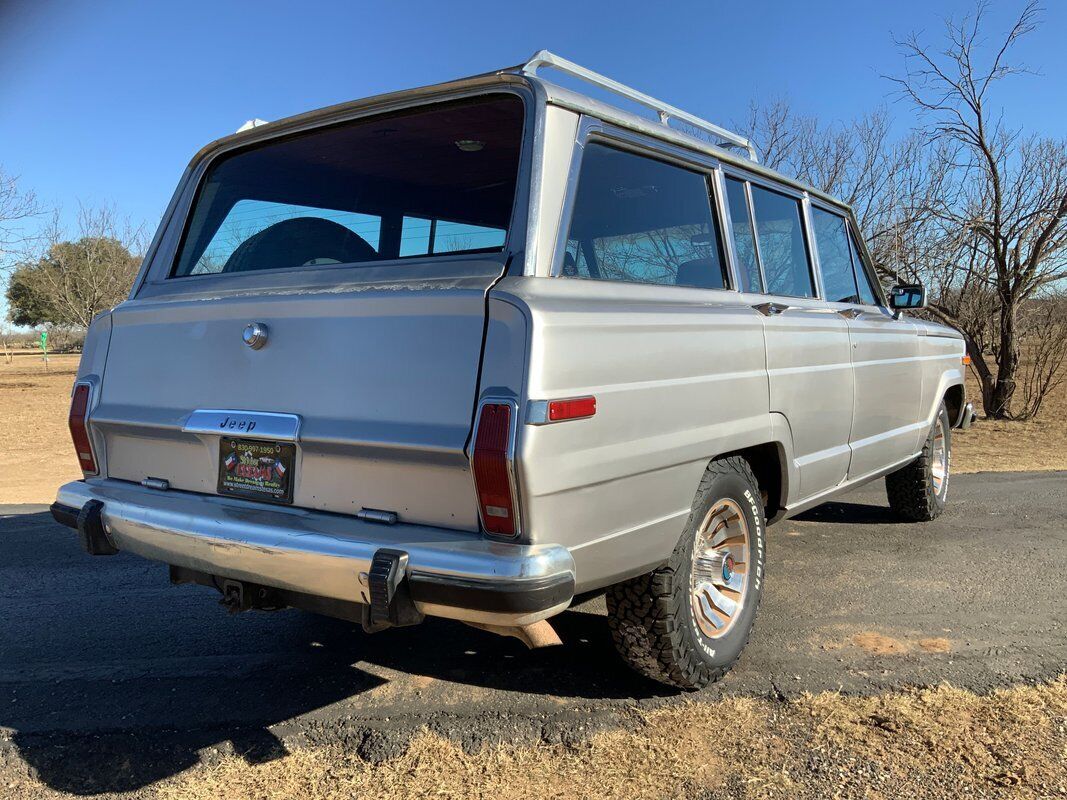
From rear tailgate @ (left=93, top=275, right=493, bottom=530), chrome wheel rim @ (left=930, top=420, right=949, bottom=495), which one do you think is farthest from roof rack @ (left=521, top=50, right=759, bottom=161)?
chrome wheel rim @ (left=930, top=420, right=949, bottom=495)

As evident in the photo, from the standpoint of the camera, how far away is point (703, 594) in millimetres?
3303

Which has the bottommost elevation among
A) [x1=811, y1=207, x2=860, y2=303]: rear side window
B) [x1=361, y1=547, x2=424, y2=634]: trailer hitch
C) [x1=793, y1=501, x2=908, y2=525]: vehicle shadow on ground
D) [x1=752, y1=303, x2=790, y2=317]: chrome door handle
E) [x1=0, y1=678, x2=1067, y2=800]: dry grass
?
[x1=793, y1=501, x2=908, y2=525]: vehicle shadow on ground

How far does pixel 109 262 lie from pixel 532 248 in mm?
31510

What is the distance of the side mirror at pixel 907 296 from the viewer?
511cm

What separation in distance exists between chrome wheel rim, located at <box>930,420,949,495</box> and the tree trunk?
9.14 m

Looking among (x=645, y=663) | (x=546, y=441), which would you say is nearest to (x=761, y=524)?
(x=645, y=663)

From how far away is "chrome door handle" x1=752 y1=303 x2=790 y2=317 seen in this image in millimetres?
3451

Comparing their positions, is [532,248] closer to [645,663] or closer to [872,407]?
[645,663]

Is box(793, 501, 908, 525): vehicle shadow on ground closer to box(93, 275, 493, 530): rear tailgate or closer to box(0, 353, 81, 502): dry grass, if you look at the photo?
box(93, 275, 493, 530): rear tailgate

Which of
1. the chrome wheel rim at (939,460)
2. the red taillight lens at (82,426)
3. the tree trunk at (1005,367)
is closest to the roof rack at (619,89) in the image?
the red taillight lens at (82,426)

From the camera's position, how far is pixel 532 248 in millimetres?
2559

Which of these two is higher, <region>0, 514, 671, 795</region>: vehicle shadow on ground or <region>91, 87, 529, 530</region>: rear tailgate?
<region>91, 87, 529, 530</region>: rear tailgate

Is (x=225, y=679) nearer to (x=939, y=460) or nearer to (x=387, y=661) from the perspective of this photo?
(x=387, y=661)

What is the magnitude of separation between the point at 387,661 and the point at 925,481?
4151mm
